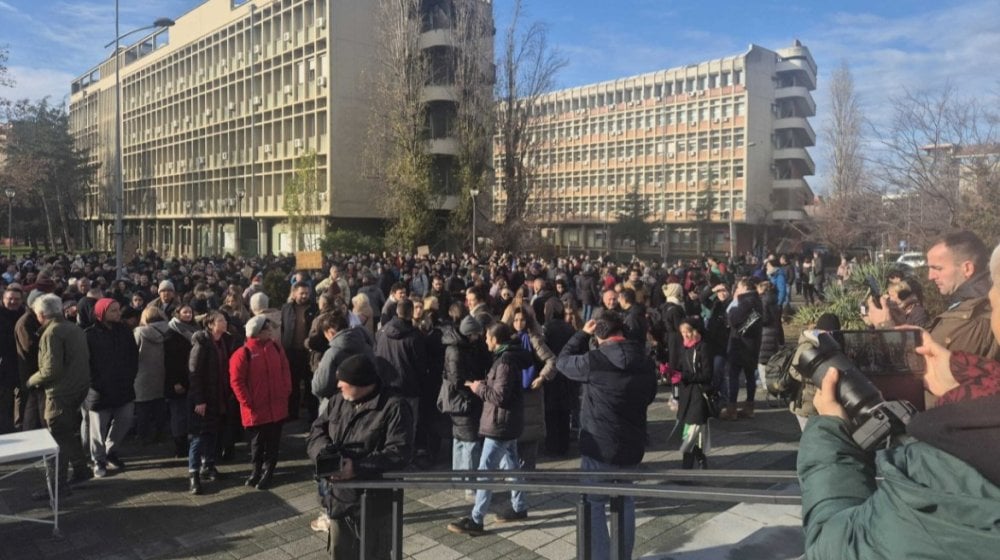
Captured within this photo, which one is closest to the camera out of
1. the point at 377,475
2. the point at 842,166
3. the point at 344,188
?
the point at 377,475

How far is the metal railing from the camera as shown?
89.4 inches

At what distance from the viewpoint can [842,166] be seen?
1826 inches

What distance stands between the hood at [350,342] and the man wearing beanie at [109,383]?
2.56m

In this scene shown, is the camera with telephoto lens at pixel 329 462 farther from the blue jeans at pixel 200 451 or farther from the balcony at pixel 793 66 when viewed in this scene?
the balcony at pixel 793 66

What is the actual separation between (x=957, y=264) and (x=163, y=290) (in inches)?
367

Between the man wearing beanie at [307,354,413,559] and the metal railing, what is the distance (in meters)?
0.07

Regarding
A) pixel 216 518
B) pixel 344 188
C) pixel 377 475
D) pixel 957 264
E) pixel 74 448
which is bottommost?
pixel 216 518

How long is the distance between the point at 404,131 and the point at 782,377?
3632 centimetres

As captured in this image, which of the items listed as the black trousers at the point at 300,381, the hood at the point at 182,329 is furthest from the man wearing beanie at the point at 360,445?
the black trousers at the point at 300,381

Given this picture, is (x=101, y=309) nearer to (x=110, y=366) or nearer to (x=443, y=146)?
(x=110, y=366)

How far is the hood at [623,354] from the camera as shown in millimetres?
4855

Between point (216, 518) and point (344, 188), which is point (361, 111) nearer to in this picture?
point (344, 188)

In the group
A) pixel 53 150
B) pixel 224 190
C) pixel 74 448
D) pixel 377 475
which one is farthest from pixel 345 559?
pixel 53 150

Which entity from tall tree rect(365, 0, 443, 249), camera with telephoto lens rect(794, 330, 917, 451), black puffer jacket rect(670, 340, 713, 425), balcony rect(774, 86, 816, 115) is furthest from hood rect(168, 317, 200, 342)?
balcony rect(774, 86, 816, 115)
